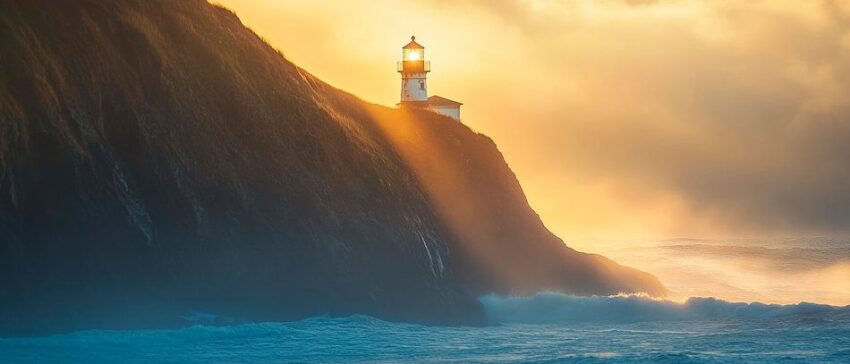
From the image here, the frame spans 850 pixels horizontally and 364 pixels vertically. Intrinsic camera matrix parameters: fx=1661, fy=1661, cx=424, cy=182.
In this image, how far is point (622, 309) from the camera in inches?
2295

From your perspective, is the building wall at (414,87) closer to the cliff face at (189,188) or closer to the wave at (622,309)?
the cliff face at (189,188)

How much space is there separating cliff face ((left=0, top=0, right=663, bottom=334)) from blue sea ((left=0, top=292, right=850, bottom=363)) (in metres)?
0.91

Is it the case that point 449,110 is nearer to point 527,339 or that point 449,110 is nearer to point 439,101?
point 439,101

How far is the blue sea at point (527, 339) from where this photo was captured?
43.2 meters

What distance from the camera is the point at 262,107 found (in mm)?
51344

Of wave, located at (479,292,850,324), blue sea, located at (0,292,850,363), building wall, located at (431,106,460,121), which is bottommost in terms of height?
blue sea, located at (0,292,850,363)

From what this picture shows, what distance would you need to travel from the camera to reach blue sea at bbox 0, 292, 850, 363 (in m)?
43.2

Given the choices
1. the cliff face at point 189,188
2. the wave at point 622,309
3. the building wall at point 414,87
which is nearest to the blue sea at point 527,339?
the wave at point 622,309

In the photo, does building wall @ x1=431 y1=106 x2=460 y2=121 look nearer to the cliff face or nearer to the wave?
the cliff face

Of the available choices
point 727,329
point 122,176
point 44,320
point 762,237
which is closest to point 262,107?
point 122,176

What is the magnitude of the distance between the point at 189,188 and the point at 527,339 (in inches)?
449

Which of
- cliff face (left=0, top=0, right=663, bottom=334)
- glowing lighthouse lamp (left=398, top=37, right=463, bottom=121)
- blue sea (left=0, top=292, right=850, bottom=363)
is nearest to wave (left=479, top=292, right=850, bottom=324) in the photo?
blue sea (left=0, top=292, right=850, bottom=363)

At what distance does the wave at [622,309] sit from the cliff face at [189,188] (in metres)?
1.50

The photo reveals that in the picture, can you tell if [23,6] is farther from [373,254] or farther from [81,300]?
[373,254]
